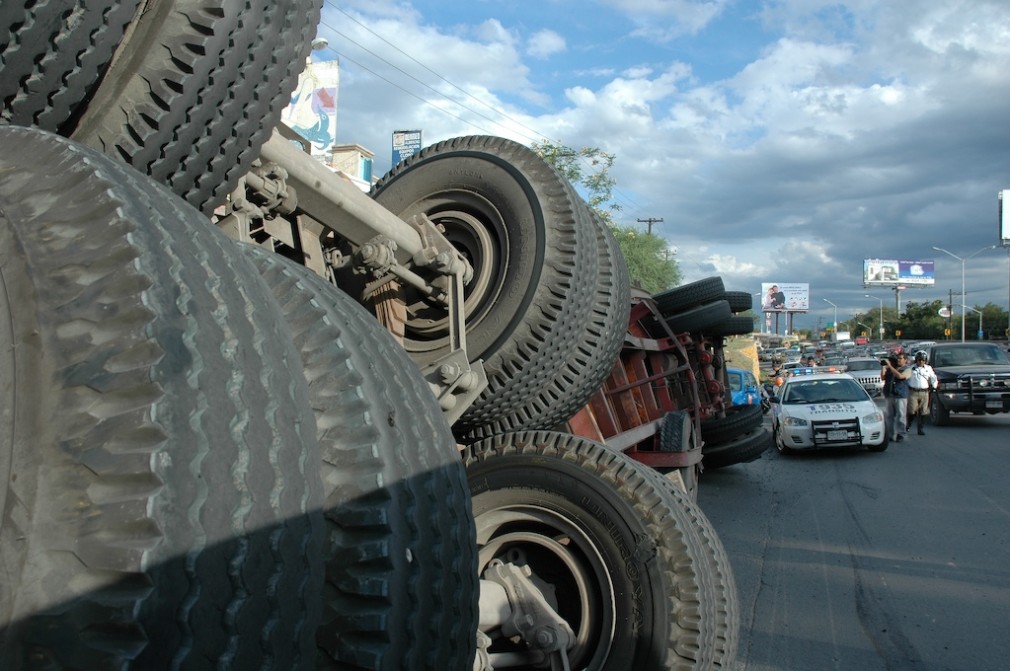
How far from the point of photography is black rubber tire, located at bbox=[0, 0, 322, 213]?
1.97 meters

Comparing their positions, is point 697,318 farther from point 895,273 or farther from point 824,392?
point 895,273

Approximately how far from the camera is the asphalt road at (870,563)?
17.3 feet

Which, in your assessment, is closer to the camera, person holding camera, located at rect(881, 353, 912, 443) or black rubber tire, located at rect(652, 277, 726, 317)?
A: black rubber tire, located at rect(652, 277, 726, 317)

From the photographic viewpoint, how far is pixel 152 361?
1162mm

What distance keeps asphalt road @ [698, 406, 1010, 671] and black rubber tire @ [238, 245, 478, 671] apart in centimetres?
374

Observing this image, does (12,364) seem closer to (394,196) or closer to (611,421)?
(394,196)

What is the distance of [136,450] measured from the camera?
1.10 metres

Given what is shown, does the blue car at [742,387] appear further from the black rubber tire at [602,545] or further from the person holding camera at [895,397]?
the black rubber tire at [602,545]

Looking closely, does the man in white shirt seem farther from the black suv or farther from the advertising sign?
the advertising sign

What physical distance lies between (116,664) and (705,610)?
104 inches

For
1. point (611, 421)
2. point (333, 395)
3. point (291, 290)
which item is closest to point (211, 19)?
point (291, 290)

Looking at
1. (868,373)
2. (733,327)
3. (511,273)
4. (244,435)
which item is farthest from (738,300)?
(868,373)

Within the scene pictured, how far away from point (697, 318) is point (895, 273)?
113251 mm

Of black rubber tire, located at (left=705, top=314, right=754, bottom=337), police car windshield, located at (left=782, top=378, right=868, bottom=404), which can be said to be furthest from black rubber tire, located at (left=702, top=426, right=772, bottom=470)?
police car windshield, located at (left=782, top=378, right=868, bottom=404)
